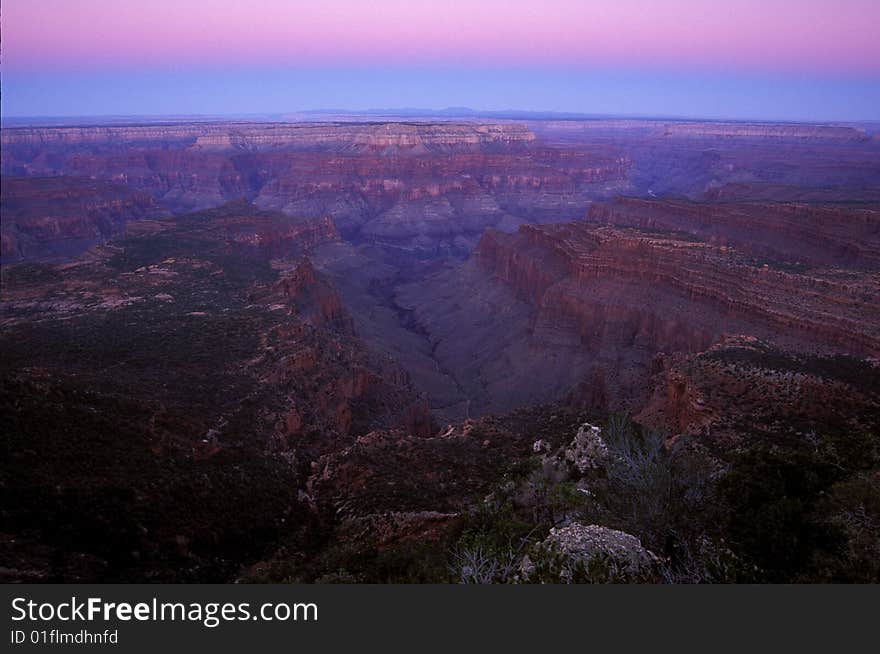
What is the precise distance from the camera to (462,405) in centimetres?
4725

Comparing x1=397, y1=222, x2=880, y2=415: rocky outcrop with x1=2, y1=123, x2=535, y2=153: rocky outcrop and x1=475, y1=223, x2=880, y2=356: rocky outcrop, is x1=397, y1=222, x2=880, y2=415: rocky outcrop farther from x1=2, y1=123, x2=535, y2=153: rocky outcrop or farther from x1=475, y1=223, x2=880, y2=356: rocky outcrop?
x1=2, y1=123, x2=535, y2=153: rocky outcrop

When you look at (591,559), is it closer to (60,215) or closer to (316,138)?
(60,215)

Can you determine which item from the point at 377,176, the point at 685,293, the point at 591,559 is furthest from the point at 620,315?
the point at 377,176

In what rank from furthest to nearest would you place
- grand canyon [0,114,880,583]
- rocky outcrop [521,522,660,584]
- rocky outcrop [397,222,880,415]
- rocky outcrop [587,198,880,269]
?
rocky outcrop [587,198,880,269]
rocky outcrop [397,222,880,415]
grand canyon [0,114,880,583]
rocky outcrop [521,522,660,584]

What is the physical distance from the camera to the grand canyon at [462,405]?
13.1 meters

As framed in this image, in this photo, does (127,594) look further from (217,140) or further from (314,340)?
(217,140)

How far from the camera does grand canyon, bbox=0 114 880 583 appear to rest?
43.1 feet

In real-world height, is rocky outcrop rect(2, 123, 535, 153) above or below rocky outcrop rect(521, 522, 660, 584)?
above

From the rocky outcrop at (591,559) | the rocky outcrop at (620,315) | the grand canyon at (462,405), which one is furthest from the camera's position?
the rocky outcrop at (620,315)

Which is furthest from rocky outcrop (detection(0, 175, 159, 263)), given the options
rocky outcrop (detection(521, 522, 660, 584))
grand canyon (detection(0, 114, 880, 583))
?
rocky outcrop (detection(521, 522, 660, 584))

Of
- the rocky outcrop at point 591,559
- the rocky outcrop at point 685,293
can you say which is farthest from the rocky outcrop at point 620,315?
the rocky outcrop at point 591,559

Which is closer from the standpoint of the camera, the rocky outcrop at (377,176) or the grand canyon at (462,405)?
the grand canyon at (462,405)

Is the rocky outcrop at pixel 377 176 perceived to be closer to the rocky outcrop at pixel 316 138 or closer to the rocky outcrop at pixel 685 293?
the rocky outcrop at pixel 316 138

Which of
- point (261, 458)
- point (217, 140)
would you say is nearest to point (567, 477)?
point (261, 458)
